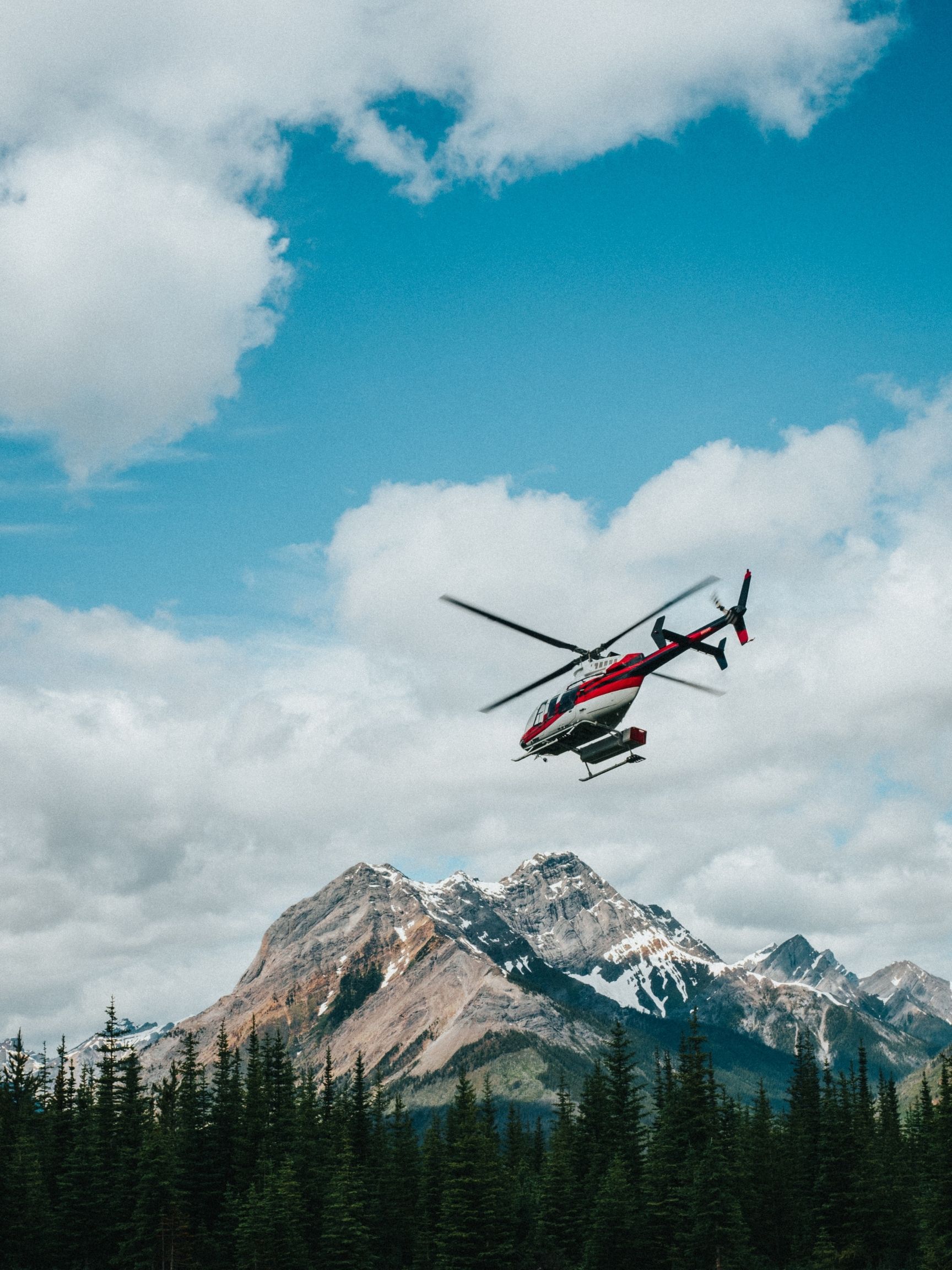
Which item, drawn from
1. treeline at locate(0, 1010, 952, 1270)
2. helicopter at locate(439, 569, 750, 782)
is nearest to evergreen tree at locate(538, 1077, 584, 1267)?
treeline at locate(0, 1010, 952, 1270)

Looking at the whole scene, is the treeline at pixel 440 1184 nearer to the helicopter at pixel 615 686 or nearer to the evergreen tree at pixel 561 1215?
the evergreen tree at pixel 561 1215

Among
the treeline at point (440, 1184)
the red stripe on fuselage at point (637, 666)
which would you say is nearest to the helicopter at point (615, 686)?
the red stripe on fuselage at point (637, 666)

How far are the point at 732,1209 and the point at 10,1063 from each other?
68.2 metres

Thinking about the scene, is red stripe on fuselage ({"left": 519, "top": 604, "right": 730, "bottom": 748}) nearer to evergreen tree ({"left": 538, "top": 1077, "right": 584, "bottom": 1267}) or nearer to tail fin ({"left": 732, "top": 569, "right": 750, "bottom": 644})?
tail fin ({"left": 732, "top": 569, "right": 750, "bottom": 644})

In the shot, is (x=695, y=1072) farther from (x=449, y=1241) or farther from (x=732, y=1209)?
(x=449, y=1241)

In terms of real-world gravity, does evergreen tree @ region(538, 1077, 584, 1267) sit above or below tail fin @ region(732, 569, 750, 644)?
below

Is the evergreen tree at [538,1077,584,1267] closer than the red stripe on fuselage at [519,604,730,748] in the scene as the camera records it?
No

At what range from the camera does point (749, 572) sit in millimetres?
53844

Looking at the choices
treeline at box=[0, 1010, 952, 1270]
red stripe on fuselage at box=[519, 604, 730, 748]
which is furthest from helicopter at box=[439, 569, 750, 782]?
treeline at box=[0, 1010, 952, 1270]

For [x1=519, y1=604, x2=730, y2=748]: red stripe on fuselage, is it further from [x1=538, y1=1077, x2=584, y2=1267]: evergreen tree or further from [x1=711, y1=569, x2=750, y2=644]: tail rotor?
[x1=538, y1=1077, x2=584, y2=1267]: evergreen tree

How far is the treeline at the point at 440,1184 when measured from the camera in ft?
225

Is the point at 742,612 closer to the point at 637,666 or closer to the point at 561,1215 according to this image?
the point at 637,666

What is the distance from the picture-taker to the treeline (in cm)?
6869

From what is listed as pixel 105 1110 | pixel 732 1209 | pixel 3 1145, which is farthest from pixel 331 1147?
pixel 732 1209
